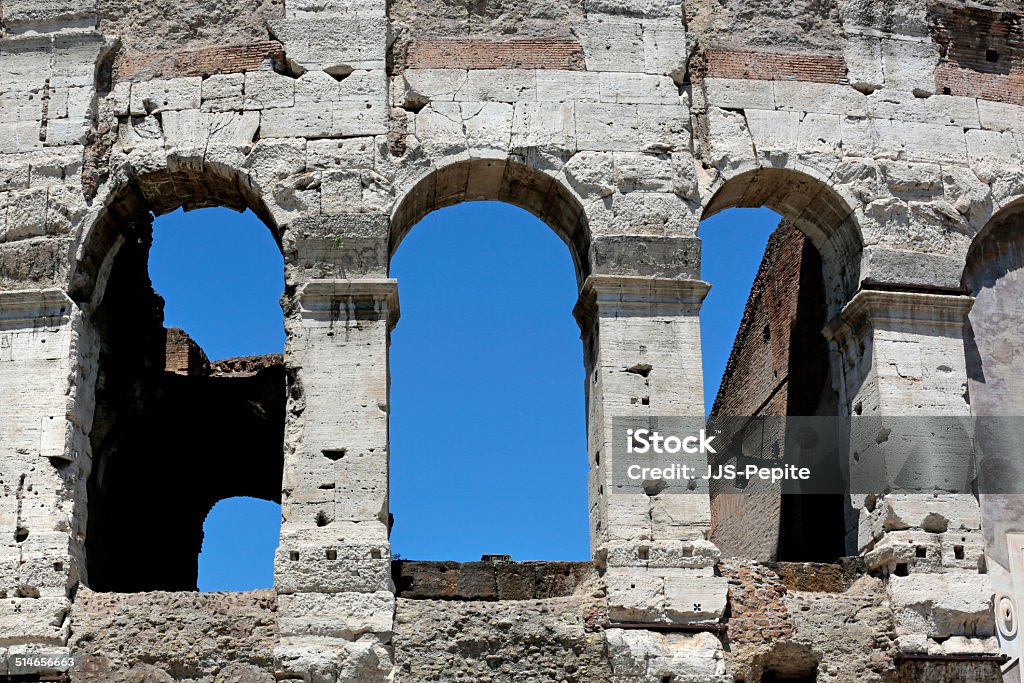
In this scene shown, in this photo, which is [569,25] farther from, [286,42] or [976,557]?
[976,557]

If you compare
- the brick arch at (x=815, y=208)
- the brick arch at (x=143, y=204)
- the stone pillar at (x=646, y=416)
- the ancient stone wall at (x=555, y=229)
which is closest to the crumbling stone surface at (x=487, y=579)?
the stone pillar at (x=646, y=416)

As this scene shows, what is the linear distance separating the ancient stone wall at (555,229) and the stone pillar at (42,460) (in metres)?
0.02

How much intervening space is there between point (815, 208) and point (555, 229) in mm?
2016

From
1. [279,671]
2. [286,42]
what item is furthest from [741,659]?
[286,42]

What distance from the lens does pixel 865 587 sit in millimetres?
11883

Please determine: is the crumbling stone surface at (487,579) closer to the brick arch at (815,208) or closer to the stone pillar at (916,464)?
the stone pillar at (916,464)

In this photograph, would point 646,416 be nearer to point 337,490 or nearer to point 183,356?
point 337,490

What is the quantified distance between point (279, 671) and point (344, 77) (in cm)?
450

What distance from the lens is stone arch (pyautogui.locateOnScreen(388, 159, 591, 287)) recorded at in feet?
41.0

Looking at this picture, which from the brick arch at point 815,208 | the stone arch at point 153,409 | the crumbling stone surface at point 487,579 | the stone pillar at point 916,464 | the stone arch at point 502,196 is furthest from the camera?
the brick arch at point 815,208

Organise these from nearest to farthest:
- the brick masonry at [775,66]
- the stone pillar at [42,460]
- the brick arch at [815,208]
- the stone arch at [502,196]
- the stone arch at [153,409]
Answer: the stone pillar at [42,460] → the stone arch at [502,196] → the stone arch at [153,409] → the brick arch at [815,208] → the brick masonry at [775,66]

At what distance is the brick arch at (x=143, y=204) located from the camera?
40.7 feet

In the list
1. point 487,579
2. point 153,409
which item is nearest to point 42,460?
point 153,409

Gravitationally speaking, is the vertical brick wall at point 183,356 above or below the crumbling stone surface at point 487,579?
above
